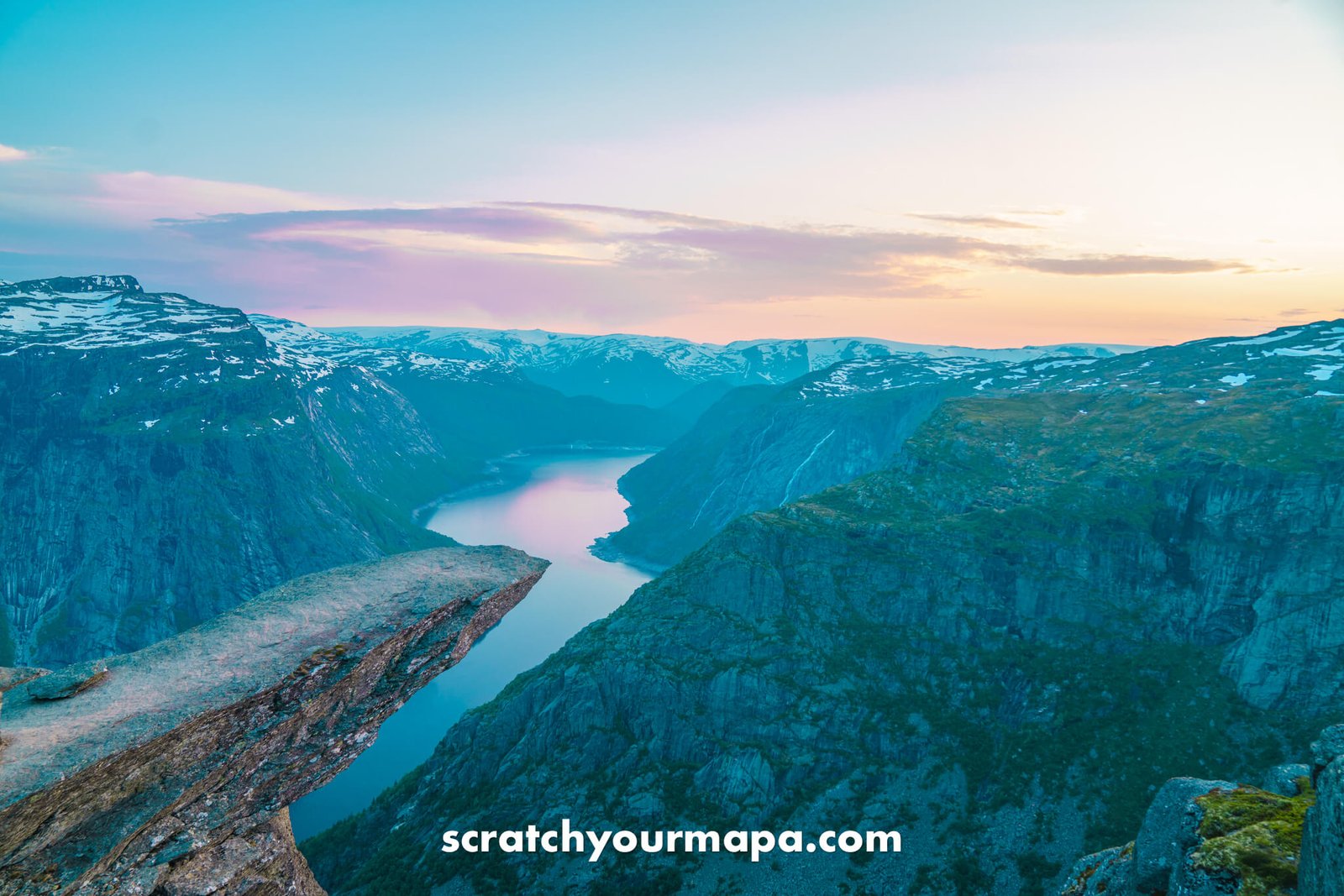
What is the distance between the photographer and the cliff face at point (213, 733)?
20.6m

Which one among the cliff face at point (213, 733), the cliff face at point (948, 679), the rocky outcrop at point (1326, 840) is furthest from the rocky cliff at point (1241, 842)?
the cliff face at point (948, 679)

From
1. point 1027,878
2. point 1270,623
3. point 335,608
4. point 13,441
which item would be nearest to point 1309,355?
point 1270,623

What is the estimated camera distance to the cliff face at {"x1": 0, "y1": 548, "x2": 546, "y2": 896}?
2059 centimetres

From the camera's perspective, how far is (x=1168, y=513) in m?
109

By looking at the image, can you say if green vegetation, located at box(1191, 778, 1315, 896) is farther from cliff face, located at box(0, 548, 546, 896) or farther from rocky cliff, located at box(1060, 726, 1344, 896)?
cliff face, located at box(0, 548, 546, 896)

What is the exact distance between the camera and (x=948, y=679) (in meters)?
99.6

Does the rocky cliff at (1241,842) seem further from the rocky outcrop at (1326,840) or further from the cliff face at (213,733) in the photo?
the cliff face at (213,733)

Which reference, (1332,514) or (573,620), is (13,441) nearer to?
(573,620)

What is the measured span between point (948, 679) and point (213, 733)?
96.1m

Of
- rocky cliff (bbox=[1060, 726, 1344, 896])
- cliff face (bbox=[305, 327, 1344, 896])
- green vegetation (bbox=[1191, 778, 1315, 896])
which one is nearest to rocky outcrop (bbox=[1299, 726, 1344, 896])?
rocky cliff (bbox=[1060, 726, 1344, 896])

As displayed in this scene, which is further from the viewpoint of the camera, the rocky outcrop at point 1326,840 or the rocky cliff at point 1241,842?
the rocky cliff at point 1241,842

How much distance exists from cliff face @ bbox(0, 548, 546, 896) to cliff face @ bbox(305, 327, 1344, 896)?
6141cm

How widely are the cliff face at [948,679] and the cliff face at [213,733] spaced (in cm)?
6141

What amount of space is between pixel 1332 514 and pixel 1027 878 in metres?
68.5
